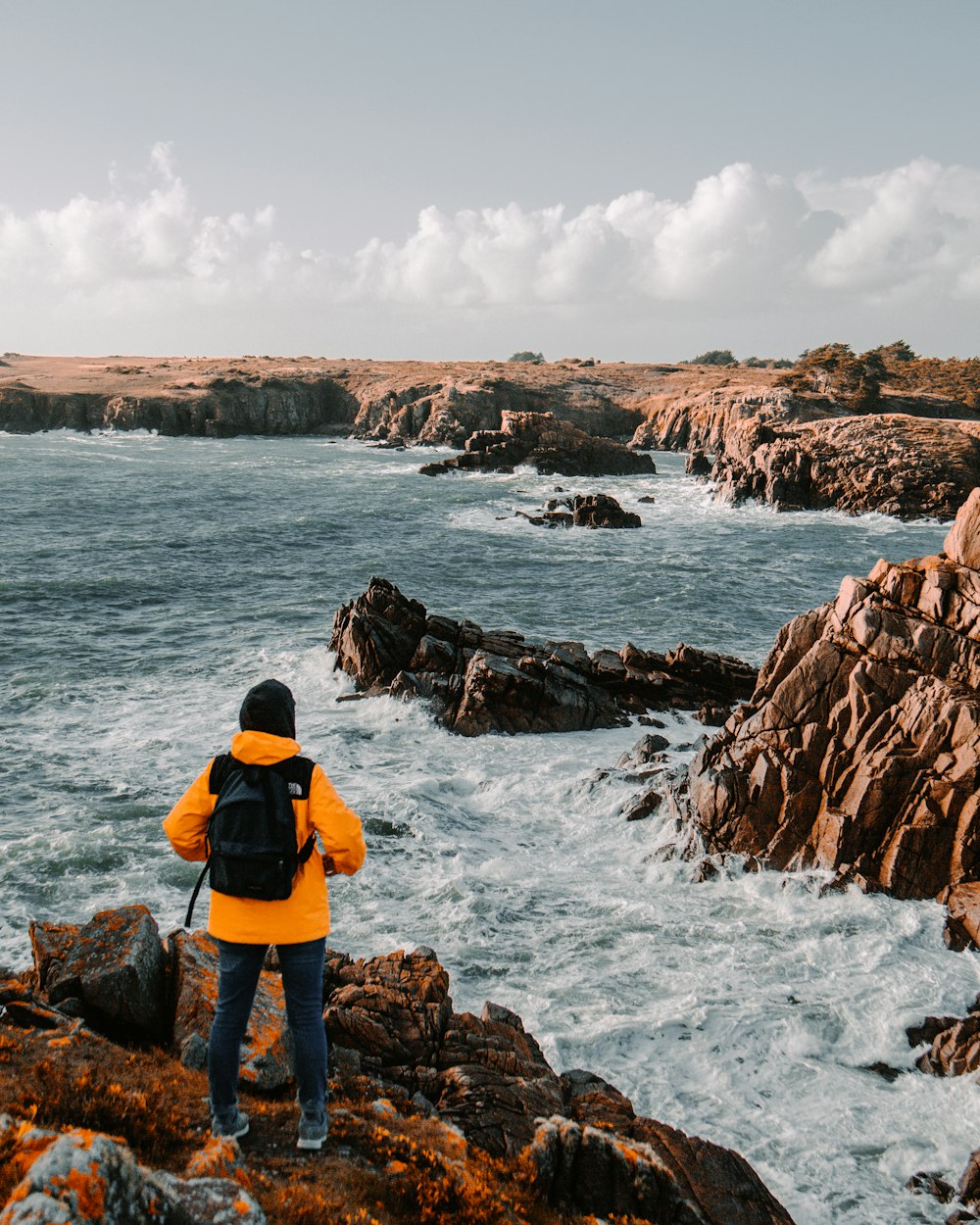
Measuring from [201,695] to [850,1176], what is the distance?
20.0 m

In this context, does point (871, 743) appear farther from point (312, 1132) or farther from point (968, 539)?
point (312, 1132)

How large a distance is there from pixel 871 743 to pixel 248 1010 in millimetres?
12601

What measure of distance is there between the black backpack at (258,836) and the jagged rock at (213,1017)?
7.66 feet

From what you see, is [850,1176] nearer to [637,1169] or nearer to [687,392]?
[637,1169]

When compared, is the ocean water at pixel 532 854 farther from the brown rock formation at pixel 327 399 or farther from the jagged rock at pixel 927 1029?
the brown rock formation at pixel 327 399

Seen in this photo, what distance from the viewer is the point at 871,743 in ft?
49.0

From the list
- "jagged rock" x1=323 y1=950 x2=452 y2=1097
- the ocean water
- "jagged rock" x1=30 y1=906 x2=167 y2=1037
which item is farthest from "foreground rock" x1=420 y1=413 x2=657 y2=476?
"jagged rock" x1=30 y1=906 x2=167 y2=1037

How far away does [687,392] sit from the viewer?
399 ft

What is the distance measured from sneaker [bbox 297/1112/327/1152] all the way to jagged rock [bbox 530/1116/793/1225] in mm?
1908

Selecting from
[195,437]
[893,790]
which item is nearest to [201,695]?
[893,790]

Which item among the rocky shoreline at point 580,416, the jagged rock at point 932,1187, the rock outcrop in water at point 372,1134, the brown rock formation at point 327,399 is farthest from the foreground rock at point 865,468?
the rock outcrop in water at point 372,1134

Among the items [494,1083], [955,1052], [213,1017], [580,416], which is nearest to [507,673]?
[955,1052]

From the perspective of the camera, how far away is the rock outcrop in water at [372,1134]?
15.1 feet

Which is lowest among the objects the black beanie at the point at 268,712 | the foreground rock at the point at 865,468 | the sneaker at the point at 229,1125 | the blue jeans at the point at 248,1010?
the sneaker at the point at 229,1125
